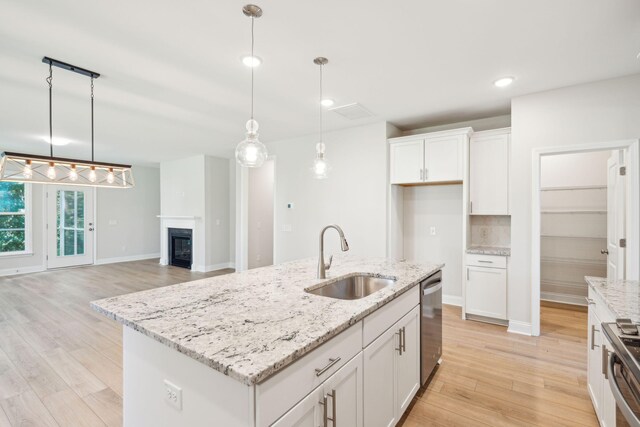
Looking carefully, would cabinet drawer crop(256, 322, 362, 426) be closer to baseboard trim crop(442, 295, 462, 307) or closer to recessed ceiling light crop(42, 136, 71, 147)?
baseboard trim crop(442, 295, 462, 307)

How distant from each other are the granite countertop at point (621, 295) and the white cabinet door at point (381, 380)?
3.66 ft

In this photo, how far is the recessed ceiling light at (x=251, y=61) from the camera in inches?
102

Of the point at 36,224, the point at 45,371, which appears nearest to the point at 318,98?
the point at 45,371

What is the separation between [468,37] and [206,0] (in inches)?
73.2

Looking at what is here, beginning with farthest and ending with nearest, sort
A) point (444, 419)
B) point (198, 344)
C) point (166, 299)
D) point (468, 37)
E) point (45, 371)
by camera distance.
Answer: point (45, 371)
point (468, 37)
point (444, 419)
point (166, 299)
point (198, 344)

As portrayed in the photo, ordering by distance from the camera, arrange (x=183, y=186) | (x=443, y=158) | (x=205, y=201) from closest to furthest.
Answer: (x=443, y=158), (x=205, y=201), (x=183, y=186)

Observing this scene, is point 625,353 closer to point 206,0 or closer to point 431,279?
point 431,279

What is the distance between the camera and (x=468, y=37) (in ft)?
7.57

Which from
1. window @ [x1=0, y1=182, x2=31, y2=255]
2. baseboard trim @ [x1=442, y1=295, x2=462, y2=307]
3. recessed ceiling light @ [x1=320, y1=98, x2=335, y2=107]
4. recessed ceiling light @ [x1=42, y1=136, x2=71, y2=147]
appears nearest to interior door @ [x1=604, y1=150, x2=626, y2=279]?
baseboard trim @ [x1=442, y1=295, x2=462, y2=307]

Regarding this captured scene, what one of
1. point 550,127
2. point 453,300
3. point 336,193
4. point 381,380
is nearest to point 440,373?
point 381,380

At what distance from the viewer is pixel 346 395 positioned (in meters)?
1.37

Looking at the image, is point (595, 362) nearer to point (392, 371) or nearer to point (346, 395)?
point (392, 371)

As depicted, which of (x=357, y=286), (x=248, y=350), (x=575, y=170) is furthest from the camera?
(x=575, y=170)

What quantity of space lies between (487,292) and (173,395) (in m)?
3.64
